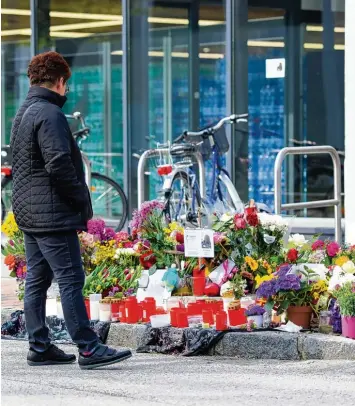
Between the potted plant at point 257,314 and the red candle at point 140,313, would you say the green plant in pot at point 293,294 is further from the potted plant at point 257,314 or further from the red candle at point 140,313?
the red candle at point 140,313

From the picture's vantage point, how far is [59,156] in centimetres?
745

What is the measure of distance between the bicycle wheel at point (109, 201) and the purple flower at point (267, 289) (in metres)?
6.08

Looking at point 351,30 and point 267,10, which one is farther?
point 267,10

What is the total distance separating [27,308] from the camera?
25.9 feet

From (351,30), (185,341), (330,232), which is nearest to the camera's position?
(185,341)

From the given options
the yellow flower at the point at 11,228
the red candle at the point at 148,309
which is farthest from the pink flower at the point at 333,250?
the yellow flower at the point at 11,228

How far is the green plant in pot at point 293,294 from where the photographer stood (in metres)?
8.30

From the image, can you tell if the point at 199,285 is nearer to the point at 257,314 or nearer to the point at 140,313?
the point at 140,313

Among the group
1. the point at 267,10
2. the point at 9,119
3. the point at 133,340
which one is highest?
the point at 267,10

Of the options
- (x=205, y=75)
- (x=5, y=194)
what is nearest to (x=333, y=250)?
(x=205, y=75)

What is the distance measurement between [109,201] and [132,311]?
6.19 meters

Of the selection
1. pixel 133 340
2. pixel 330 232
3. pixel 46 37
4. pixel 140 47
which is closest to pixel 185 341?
pixel 133 340

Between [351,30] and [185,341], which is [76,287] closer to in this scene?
[185,341]

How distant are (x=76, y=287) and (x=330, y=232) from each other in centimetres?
608
